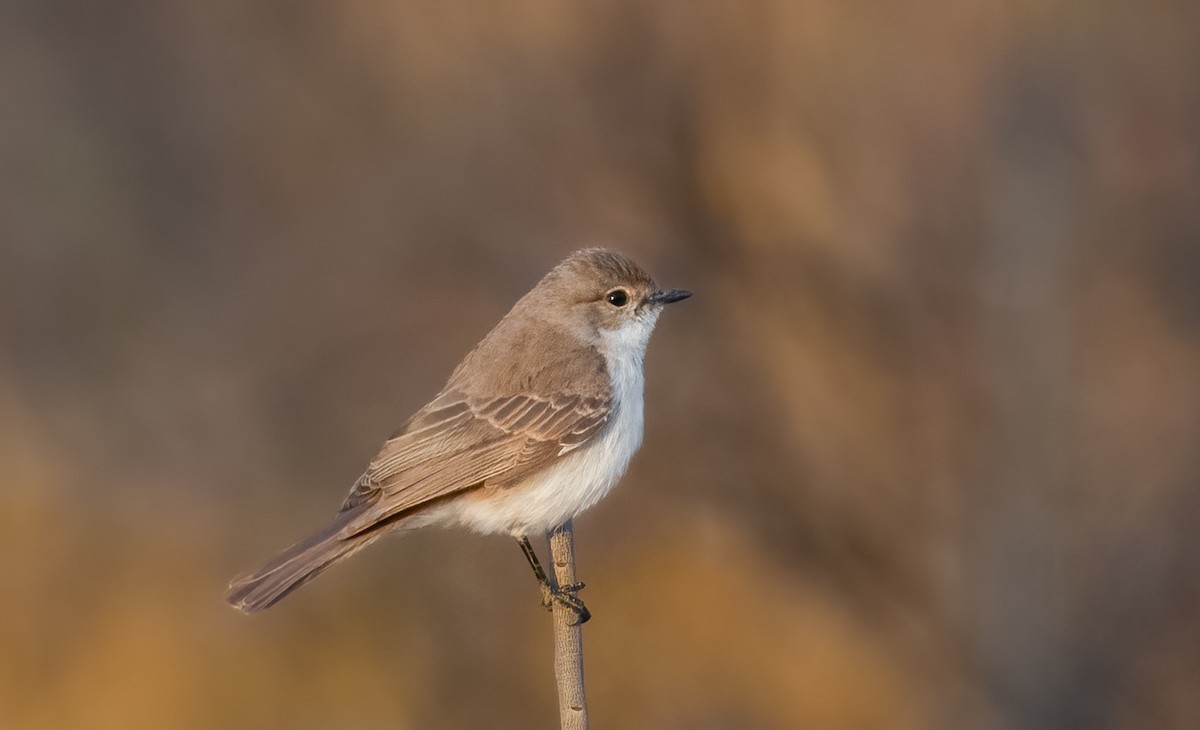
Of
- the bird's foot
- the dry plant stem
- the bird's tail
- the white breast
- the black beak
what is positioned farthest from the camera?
the black beak

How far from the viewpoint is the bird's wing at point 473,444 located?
393 cm

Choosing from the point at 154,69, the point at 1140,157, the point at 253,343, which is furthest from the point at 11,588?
the point at 1140,157

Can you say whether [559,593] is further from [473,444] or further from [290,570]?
[290,570]

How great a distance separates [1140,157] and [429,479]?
214 inches

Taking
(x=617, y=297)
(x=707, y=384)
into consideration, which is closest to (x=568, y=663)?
(x=617, y=297)

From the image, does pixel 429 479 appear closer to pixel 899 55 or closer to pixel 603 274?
pixel 603 274

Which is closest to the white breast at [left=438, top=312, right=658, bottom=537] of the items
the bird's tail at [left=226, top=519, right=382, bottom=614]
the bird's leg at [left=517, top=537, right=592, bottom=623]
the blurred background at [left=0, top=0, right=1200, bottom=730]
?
the bird's leg at [left=517, top=537, right=592, bottom=623]

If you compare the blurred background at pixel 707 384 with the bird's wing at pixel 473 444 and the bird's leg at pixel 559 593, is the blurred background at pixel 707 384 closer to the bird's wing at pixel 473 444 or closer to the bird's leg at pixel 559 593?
the bird's leg at pixel 559 593

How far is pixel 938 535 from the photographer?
A: 7844 mm

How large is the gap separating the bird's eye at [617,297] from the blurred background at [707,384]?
10.0 feet

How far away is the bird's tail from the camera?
3.48 meters

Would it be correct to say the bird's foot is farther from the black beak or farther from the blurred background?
the blurred background

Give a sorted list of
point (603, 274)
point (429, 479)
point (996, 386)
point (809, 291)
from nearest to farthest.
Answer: point (429, 479) < point (603, 274) < point (996, 386) < point (809, 291)

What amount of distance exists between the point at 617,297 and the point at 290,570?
5.32 ft
